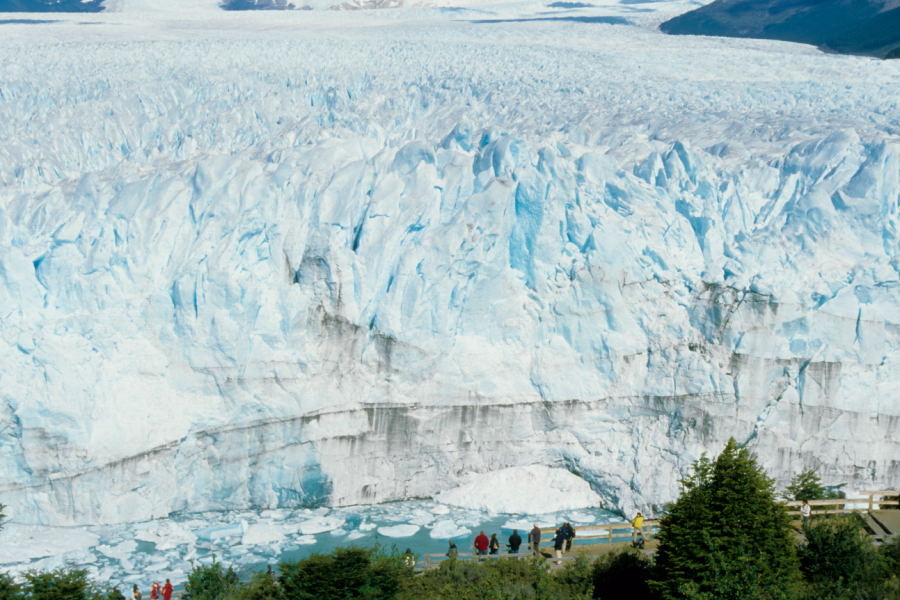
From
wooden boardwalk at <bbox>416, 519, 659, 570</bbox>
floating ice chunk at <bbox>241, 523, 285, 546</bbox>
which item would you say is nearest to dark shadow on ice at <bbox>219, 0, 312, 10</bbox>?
floating ice chunk at <bbox>241, 523, 285, 546</bbox>

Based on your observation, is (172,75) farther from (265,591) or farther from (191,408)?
(265,591)

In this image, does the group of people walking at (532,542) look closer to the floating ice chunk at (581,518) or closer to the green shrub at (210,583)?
the floating ice chunk at (581,518)

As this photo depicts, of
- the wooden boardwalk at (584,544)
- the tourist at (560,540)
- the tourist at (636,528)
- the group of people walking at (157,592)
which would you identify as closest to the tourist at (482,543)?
the wooden boardwalk at (584,544)

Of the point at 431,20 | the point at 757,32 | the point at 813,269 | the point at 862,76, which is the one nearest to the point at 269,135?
the point at 813,269

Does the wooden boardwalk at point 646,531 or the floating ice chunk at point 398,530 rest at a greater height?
the wooden boardwalk at point 646,531

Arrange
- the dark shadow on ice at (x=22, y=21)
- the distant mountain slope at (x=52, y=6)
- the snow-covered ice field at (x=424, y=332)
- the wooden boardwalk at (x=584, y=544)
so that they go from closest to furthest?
1. the wooden boardwalk at (x=584, y=544)
2. the snow-covered ice field at (x=424, y=332)
3. the dark shadow on ice at (x=22, y=21)
4. the distant mountain slope at (x=52, y=6)

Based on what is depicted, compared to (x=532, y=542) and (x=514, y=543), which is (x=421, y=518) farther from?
(x=532, y=542)

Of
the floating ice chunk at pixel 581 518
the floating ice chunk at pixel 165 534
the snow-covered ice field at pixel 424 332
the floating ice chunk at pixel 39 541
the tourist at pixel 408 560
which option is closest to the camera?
the tourist at pixel 408 560
